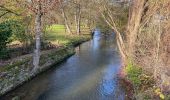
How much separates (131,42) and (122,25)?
332 inches

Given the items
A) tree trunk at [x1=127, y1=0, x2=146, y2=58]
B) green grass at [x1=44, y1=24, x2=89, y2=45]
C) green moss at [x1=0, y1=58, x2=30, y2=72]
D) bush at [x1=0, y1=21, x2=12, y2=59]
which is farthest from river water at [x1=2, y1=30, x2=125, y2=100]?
green grass at [x1=44, y1=24, x2=89, y2=45]

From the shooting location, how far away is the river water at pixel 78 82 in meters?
22.8

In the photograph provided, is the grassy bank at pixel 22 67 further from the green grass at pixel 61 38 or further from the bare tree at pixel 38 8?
the green grass at pixel 61 38

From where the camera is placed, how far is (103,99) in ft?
72.3

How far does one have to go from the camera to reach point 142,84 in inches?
859

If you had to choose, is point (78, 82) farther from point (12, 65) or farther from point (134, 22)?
point (134, 22)

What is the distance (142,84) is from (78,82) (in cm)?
678

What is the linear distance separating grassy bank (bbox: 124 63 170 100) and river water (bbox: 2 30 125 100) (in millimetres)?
1297

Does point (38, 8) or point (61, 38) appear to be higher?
point (38, 8)

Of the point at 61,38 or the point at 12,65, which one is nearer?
the point at 12,65

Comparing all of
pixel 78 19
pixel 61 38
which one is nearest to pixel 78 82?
pixel 61 38

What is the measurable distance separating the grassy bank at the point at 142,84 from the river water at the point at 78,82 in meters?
1.30

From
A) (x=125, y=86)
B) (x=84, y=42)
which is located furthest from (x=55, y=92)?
(x=84, y=42)

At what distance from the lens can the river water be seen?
22.8m
